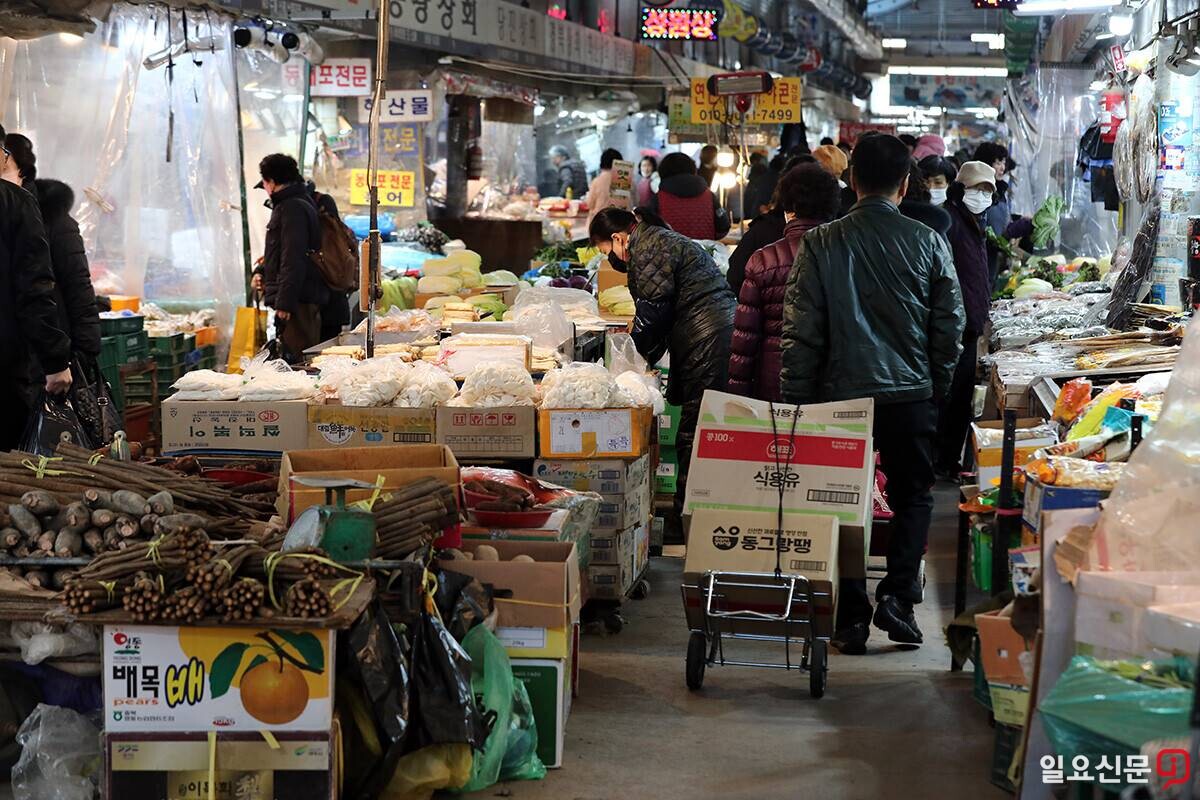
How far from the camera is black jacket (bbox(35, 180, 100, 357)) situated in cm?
727

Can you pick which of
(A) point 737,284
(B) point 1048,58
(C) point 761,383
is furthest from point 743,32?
(C) point 761,383

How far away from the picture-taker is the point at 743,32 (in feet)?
83.5

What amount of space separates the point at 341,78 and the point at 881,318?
438 inches

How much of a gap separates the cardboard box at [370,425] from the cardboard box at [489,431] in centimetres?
9

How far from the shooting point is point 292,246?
402 inches

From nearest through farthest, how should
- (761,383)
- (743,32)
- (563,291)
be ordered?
(761,383), (563,291), (743,32)

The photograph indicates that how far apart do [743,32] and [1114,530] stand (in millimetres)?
22628

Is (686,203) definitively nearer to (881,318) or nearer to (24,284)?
(24,284)

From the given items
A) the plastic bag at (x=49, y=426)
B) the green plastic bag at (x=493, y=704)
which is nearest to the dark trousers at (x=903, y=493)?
the green plastic bag at (x=493, y=704)

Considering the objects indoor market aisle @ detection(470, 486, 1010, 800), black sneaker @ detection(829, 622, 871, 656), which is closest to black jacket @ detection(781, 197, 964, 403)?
black sneaker @ detection(829, 622, 871, 656)

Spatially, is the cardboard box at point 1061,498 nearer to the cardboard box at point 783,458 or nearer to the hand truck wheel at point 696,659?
the cardboard box at point 783,458

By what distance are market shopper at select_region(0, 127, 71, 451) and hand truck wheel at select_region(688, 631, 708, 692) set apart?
3.25 m

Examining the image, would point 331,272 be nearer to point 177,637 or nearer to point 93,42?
point 93,42

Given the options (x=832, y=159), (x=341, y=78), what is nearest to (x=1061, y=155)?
(x=832, y=159)
